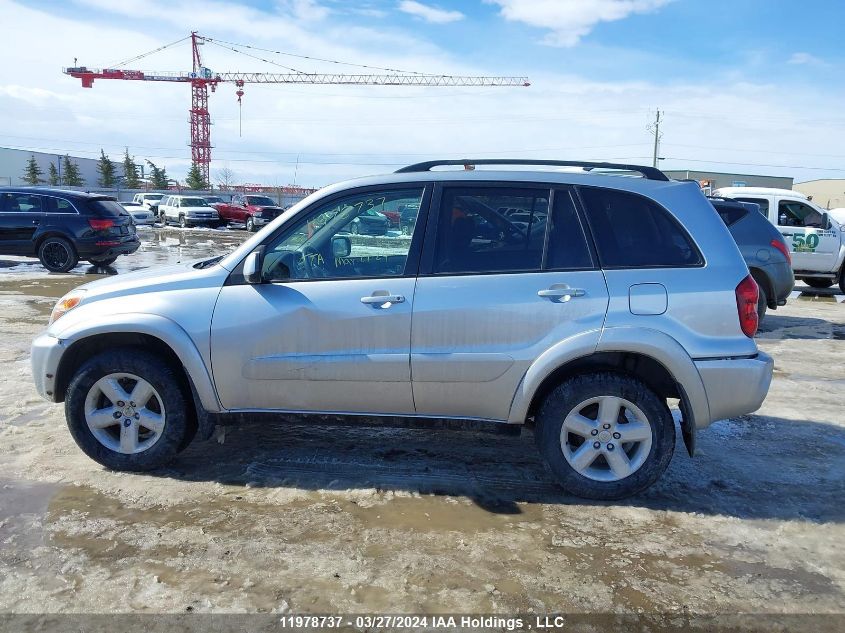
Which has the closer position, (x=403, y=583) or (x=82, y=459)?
(x=403, y=583)

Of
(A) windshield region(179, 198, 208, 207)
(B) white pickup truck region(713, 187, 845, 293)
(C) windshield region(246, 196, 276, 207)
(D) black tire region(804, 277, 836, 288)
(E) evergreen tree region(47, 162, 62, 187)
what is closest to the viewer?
(B) white pickup truck region(713, 187, 845, 293)

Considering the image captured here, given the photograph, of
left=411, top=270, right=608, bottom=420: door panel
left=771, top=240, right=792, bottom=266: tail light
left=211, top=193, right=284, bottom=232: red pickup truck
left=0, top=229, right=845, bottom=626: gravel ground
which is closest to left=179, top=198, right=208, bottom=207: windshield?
left=211, top=193, right=284, bottom=232: red pickup truck

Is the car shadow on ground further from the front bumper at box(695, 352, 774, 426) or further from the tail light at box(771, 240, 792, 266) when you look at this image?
the tail light at box(771, 240, 792, 266)

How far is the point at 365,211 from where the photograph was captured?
4195 millimetres

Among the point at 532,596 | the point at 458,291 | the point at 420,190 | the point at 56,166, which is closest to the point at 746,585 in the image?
the point at 532,596

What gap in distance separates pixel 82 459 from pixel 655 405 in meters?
3.52

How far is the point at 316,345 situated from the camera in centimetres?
396

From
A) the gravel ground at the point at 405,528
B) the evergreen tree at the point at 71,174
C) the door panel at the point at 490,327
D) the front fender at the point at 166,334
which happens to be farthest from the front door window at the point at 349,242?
the evergreen tree at the point at 71,174

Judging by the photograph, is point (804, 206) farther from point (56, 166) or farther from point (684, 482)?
point (56, 166)

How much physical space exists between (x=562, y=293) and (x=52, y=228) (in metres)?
13.7

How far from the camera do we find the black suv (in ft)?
47.4

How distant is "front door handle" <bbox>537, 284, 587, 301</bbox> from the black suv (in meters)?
13.0

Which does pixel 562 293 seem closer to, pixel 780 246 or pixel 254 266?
pixel 254 266

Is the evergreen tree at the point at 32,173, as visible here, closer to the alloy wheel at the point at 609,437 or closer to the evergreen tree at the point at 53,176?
the evergreen tree at the point at 53,176
